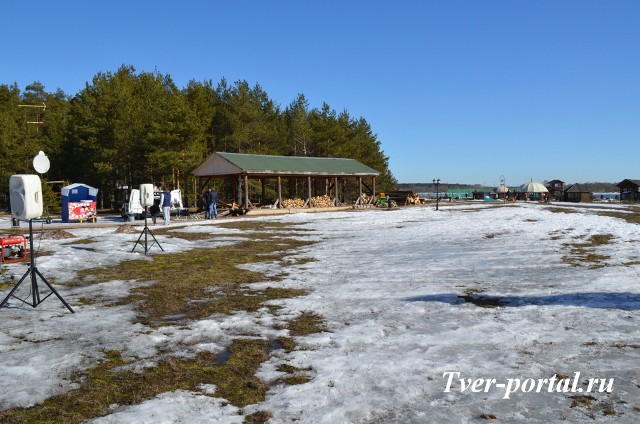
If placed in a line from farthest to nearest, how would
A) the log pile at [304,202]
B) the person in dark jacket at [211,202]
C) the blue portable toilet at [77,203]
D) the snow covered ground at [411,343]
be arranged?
the log pile at [304,202] < the person in dark jacket at [211,202] < the blue portable toilet at [77,203] < the snow covered ground at [411,343]

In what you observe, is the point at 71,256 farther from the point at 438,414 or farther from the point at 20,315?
the point at 438,414

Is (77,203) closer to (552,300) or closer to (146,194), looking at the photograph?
(146,194)

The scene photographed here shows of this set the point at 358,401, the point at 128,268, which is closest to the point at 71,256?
the point at 128,268

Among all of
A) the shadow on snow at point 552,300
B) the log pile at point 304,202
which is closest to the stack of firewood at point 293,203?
the log pile at point 304,202

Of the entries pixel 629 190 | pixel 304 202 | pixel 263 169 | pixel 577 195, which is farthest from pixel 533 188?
pixel 263 169

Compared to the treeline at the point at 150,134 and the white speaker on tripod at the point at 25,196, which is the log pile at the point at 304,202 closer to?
the treeline at the point at 150,134

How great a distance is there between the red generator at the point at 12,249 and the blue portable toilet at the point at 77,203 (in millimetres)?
15927

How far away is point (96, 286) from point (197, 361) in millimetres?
5120

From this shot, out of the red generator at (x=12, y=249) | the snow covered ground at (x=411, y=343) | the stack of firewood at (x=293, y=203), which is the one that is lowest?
the snow covered ground at (x=411, y=343)

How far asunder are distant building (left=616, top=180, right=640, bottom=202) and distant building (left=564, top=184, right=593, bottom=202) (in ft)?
16.4

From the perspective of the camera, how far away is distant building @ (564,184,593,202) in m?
78.8

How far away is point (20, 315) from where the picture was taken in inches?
275

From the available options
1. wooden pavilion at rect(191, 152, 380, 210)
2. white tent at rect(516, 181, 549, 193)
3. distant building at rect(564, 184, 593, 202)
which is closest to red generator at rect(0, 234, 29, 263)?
wooden pavilion at rect(191, 152, 380, 210)

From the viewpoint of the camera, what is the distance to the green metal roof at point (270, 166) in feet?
114
